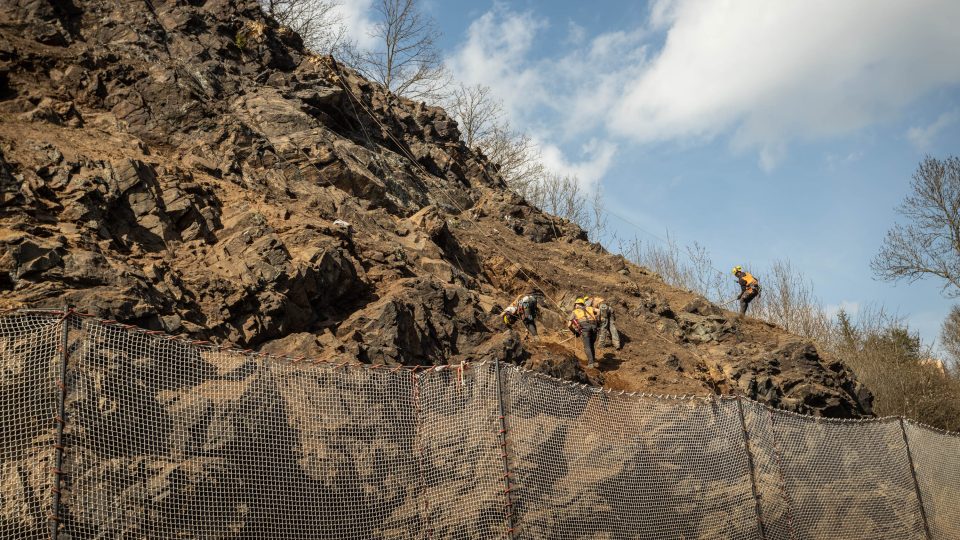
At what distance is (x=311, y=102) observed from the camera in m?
17.8

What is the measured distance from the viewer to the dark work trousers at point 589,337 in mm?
13750

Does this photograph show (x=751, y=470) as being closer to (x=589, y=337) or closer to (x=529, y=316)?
(x=589, y=337)

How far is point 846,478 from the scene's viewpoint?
8875mm

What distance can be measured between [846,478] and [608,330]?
7.00m

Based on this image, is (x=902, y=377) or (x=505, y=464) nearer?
(x=505, y=464)

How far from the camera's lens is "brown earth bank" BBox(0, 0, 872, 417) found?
1037 cm

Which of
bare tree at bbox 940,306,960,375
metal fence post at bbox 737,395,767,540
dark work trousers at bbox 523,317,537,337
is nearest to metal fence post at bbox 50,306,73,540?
metal fence post at bbox 737,395,767,540

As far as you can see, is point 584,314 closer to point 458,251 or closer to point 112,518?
point 458,251

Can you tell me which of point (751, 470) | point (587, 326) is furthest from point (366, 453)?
point (587, 326)

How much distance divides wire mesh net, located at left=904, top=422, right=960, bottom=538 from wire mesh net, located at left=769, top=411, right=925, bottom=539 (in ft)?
1.04

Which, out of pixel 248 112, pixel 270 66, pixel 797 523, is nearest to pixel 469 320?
pixel 797 523

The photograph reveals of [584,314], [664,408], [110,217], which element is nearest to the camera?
[664,408]

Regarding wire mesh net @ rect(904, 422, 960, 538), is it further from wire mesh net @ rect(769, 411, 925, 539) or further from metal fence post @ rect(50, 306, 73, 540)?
metal fence post @ rect(50, 306, 73, 540)

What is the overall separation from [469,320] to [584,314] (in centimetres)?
226
